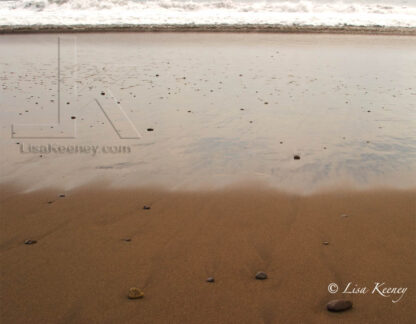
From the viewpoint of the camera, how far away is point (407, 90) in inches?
369

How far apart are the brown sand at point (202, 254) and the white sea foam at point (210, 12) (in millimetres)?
26821

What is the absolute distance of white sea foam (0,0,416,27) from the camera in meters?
29.4

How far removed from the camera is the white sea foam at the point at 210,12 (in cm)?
2944

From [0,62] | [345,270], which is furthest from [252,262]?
[0,62]

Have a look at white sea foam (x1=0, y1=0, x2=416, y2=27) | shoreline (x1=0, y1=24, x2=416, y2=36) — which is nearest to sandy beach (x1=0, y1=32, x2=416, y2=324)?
shoreline (x1=0, y1=24, x2=416, y2=36)

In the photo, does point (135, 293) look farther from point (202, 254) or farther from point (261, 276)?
point (261, 276)

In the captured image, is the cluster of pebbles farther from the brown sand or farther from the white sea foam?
the white sea foam

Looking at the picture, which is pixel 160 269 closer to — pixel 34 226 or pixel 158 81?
pixel 34 226

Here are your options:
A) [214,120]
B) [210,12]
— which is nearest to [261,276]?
[214,120]

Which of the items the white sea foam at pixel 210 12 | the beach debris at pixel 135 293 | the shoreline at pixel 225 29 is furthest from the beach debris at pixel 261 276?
the white sea foam at pixel 210 12

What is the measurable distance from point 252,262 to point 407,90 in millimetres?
8034

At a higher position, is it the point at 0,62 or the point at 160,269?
the point at 0,62

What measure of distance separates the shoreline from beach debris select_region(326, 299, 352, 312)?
79.2 ft

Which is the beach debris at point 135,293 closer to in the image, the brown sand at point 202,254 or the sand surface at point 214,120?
the brown sand at point 202,254
